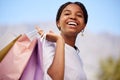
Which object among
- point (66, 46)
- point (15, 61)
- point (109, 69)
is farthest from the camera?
point (109, 69)

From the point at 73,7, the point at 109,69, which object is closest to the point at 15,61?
the point at 73,7

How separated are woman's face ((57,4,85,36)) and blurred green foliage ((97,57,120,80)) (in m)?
0.34

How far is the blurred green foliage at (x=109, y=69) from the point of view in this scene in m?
1.40

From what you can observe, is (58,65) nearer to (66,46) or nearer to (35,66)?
(35,66)

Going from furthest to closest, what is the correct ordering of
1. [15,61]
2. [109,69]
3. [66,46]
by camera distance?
1. [109,69]
2. [66,46]
3. [15,61]

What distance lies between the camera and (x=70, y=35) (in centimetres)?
117

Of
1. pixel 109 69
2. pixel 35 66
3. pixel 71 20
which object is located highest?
pixel 71 20

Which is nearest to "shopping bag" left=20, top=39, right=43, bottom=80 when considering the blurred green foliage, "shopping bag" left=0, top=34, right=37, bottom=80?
"shopping bag" left=0, top=34, right=37, bottom=80

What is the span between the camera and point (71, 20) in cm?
115

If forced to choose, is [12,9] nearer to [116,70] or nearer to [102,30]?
[102,30]

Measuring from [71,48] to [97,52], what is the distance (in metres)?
0.31

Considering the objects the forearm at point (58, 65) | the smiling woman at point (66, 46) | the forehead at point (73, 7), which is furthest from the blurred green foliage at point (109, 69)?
the forearm at point (58, 65)

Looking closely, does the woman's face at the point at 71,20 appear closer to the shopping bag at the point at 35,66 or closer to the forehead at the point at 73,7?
the forehead at the point at 73,7

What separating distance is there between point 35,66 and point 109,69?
2.11 feet
